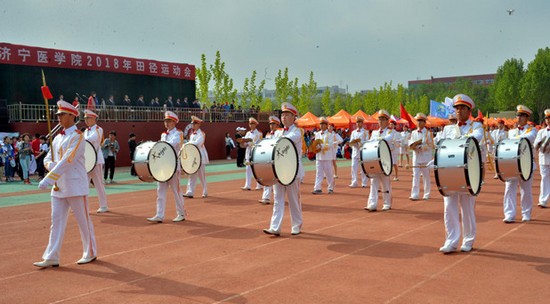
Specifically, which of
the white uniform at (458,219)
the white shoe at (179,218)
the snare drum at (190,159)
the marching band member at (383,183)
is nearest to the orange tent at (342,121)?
the snare drum at (190,159)

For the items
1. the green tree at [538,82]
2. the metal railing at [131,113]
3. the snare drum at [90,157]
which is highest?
the green tree at [538,82]

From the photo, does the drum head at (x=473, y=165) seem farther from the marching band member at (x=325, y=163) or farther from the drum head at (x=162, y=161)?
the marching band member at (x=325, y=163)

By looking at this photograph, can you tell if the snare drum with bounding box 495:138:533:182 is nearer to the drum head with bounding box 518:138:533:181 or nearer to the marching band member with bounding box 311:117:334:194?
the drum head with bounding box 518:138:533:181

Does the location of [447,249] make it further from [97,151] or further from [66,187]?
[97,151]

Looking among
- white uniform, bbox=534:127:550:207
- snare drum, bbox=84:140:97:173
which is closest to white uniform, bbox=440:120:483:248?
white uniform, bbox=534:127:550:207

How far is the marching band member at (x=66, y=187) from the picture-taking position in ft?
23.1

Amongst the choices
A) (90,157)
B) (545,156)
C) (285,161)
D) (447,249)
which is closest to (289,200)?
(285,161)

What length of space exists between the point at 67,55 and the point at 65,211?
23.9 meters

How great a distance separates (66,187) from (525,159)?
8071mm

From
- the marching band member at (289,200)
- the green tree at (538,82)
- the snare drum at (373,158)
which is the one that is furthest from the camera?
the green tree at (538,82)

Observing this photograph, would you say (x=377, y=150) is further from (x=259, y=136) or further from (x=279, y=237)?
(x=259, y=136)

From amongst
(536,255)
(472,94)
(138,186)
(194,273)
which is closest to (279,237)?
(194,273)

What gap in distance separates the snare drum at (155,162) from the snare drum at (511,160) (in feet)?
19.9

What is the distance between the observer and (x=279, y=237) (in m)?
8.80
